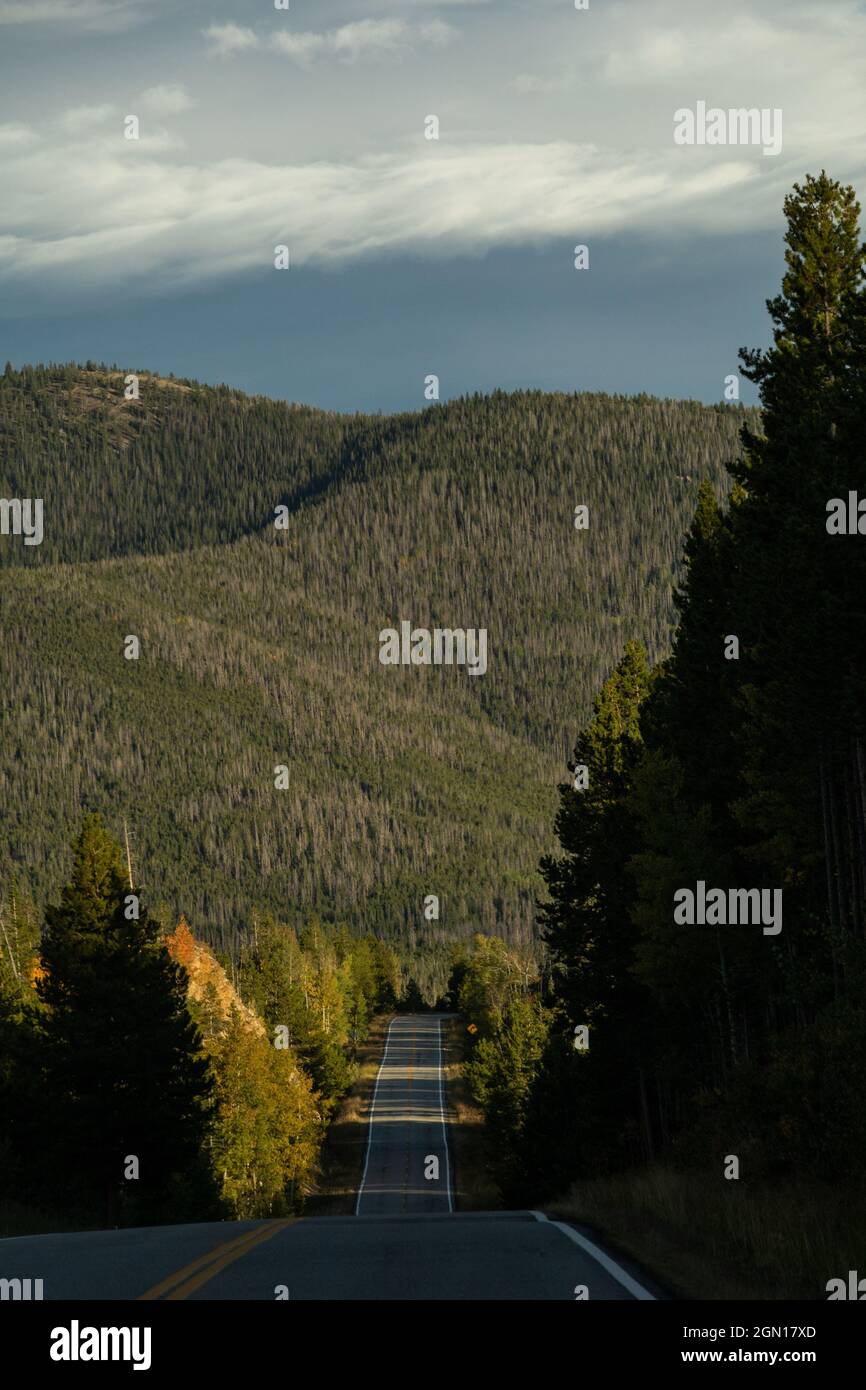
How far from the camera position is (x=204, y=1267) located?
42.2 ft

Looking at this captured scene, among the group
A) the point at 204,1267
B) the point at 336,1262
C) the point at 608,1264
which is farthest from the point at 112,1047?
the point at 608,1264

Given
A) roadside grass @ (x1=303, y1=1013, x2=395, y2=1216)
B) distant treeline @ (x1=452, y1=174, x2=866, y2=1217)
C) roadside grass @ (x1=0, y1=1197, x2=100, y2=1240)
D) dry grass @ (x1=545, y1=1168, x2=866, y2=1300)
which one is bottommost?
roadside grass @ (x1=303, y1=1013, x2=395, y2=1216)

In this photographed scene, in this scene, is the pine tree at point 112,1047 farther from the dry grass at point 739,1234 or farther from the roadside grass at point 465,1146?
the dry grass at point 739,1234

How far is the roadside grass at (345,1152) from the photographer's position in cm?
7606

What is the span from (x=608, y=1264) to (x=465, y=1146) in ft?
275

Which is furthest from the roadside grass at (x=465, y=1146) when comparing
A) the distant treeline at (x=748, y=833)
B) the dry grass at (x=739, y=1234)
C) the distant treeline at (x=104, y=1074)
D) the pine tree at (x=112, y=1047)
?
the dry grass at (x=739, y=1234)

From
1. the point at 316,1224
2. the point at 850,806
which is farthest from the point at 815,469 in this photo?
the point at 316,1224

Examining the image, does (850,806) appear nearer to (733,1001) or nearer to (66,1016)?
(733,1001)

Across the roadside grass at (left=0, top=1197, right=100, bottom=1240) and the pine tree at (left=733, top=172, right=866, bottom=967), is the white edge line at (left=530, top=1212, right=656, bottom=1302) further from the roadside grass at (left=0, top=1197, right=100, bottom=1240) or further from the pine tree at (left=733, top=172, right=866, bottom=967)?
the roadside grass at (left=0, top=1197, right=100, bottom=1240)

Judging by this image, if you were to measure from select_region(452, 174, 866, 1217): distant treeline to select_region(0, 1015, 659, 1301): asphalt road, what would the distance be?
255 centimetres

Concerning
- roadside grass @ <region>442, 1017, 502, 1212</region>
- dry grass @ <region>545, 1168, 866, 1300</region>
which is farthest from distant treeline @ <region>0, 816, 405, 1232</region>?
Answer: dry grass @ <region>545, 1168, 866, 1300</region>

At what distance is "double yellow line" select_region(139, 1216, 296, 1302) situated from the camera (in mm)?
11062
